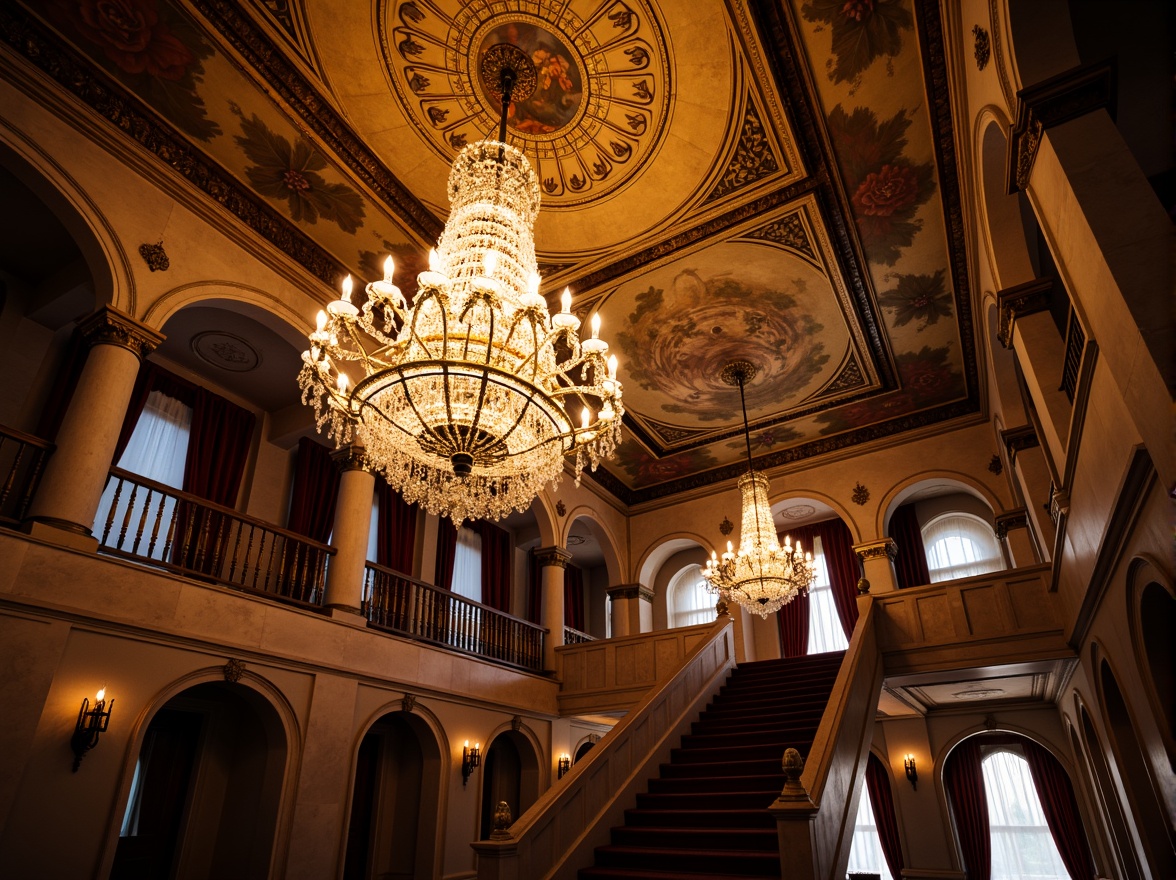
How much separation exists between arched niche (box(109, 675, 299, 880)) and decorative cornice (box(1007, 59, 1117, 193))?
305 inches

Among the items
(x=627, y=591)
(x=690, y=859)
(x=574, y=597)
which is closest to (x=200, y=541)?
(x=690, y=859)

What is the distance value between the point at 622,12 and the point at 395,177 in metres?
2.97

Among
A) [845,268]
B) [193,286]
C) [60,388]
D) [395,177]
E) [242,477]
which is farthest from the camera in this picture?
[242,477]

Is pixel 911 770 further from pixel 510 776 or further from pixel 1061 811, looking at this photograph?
pixel 510 776

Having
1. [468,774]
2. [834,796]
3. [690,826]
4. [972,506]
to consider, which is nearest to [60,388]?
[468,774]

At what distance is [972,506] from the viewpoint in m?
13.0

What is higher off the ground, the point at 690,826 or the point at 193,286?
the point at 193,286

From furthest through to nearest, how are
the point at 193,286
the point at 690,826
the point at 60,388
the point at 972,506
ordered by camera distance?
the point at 972,506
the point at 60,388
the point at 193,286
the point at 690,826

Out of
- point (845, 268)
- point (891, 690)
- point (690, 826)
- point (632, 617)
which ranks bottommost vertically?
point (690, 826)

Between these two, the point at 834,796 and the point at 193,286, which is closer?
the point at 834,796

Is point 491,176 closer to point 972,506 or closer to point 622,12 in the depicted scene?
point 622,12

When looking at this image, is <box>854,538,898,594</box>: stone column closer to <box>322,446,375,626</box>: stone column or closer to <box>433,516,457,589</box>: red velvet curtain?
<box>433,516,457,589</box>: red velvet curtain

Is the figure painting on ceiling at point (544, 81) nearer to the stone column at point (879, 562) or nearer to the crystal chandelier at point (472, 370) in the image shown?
the crystal chandelier at point (472, 370)

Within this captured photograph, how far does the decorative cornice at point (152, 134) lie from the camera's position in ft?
18.8
